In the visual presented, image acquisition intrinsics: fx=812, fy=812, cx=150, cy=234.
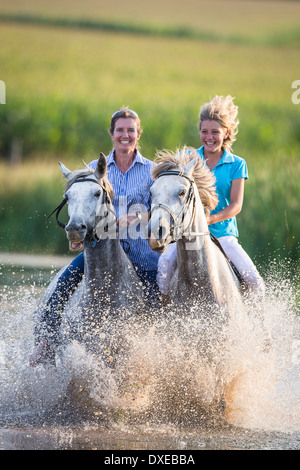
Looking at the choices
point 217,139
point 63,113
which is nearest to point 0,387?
point 217,139

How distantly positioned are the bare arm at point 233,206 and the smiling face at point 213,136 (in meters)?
0.34

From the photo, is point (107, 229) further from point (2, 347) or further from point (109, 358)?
point (2, 347)

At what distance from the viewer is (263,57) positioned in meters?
42.0

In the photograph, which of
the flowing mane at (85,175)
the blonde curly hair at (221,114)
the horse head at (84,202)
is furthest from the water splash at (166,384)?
the blonde curly hair at (221,114)

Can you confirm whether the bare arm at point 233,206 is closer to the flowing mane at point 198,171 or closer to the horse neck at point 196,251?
the flowing mane at point 198,171

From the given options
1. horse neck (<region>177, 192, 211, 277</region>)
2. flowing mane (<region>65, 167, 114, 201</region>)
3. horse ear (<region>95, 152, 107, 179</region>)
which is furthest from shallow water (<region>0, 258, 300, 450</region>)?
horse ear (<region>95, 152, 107, 179</region>)

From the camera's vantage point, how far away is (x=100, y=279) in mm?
6281

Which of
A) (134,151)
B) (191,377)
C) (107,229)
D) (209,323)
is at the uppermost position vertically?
(134,151)

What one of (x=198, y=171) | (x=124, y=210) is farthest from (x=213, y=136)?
(x=124, y=210)

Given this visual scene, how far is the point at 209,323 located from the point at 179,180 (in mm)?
1132

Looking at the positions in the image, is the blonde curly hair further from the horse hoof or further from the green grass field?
the green grass field

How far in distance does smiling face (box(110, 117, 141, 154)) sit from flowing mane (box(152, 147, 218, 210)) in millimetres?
460

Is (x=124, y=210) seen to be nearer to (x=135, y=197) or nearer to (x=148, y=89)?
(x=135, y=197)
